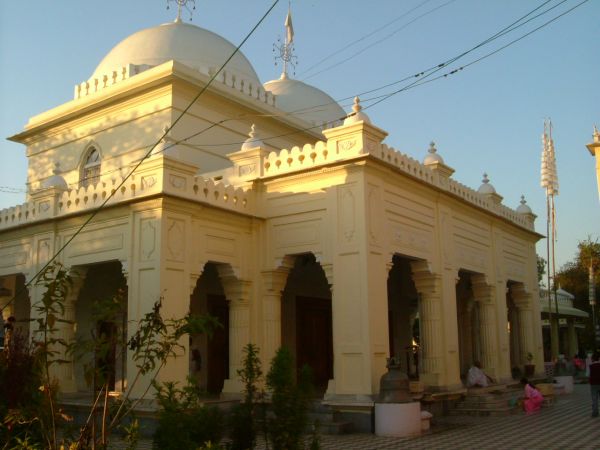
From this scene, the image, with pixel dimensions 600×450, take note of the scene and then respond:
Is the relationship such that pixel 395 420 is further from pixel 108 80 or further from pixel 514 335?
pixel 108 80

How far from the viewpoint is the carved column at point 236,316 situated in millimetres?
12195

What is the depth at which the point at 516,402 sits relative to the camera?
45.8 feet

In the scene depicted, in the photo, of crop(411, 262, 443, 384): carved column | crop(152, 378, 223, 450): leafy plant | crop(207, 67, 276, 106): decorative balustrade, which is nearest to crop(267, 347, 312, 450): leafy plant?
crop(152, 378, 223, 450): leafy plant

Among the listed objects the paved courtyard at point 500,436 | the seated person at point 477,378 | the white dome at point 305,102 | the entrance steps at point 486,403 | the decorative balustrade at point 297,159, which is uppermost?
the white dome at point 305,102

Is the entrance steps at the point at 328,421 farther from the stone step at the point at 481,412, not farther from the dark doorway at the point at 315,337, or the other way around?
the dark doorway at the point at 315,337

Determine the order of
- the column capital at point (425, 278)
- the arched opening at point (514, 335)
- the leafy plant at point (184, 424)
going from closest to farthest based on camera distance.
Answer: the leafy plant at point (184, 424) < the column capital at point (425, 278) < the arched opening at point (514, 335)

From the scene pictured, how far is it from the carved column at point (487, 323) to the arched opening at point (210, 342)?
6364mm


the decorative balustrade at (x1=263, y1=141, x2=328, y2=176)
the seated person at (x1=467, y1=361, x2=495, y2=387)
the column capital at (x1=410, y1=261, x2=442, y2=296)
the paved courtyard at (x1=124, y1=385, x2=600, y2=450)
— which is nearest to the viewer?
the paved courtyard at (x1=124, y1=385, x2=600, y2=450)

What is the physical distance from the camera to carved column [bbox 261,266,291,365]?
12.4 m

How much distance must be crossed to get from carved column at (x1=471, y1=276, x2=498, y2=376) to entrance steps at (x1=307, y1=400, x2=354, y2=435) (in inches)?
248

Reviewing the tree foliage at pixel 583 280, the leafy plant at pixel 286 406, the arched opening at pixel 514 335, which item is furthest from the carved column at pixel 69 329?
the tree foliage at pixel 583 280

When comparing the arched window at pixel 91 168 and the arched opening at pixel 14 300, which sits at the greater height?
the arched window at pixel 91 168

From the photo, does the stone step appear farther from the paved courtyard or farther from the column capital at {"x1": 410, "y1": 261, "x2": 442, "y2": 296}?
the column capital at {"x1": 410, "y1": 261, "x2": 442, "y2": 296}

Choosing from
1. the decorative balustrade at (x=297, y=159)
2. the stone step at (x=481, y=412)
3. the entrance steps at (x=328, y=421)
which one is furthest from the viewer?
the stone step at (x=481, y=412)
